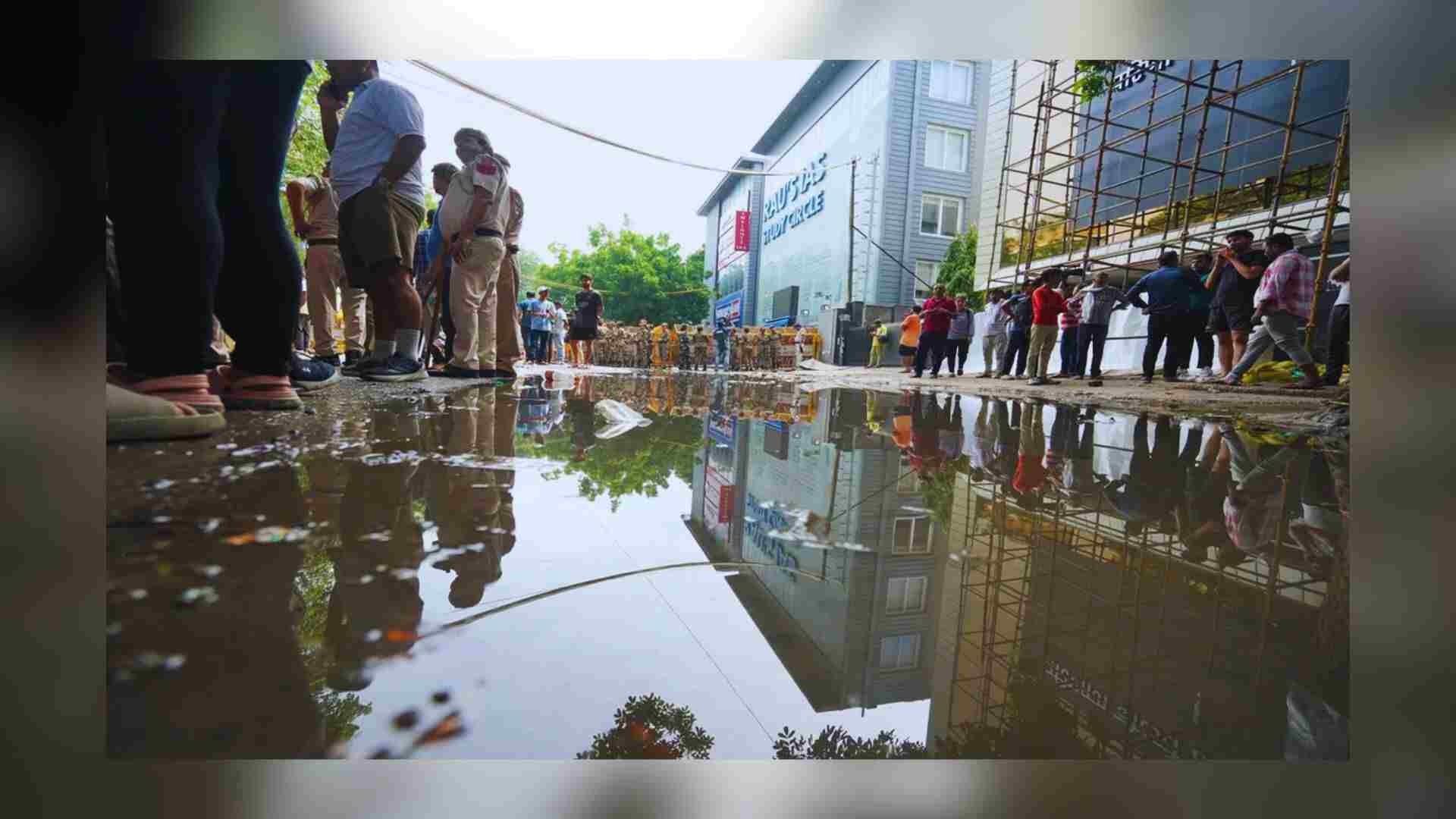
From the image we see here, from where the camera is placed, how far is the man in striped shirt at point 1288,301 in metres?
1.92

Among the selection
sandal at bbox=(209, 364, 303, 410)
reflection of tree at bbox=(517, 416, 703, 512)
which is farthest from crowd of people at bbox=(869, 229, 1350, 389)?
sandal at bbox=(209, 364, 303, 410)

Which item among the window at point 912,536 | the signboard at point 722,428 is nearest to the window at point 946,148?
the signboard at point 722,428

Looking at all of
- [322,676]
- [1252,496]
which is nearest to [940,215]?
[1252,496]

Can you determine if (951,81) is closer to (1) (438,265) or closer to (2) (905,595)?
(2) (905,595)

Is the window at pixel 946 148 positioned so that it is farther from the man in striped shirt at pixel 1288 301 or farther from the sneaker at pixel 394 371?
the sneaker at pixel 394 371

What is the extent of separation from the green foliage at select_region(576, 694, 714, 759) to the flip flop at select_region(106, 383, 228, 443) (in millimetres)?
1162

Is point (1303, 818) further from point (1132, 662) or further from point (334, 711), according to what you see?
point (334, 711)

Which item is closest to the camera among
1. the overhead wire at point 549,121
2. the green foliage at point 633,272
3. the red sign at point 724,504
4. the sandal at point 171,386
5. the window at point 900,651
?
the window at point 900,651

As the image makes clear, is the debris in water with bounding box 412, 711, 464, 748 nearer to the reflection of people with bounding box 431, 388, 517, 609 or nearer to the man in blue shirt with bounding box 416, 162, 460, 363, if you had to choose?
the reflection of people with bounding box 431, 388, 517, 609

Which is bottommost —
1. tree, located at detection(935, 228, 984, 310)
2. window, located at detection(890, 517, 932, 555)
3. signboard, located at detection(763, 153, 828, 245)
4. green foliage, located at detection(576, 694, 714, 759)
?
green foliage, located at detection(576, 694, 714, 759)

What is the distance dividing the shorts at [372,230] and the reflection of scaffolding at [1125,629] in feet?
5.66

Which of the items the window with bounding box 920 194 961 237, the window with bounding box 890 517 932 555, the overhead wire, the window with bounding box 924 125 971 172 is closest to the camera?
the window with bounding box 890 517 932 555

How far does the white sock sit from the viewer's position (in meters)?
2.07

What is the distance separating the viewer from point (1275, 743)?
95 cm
